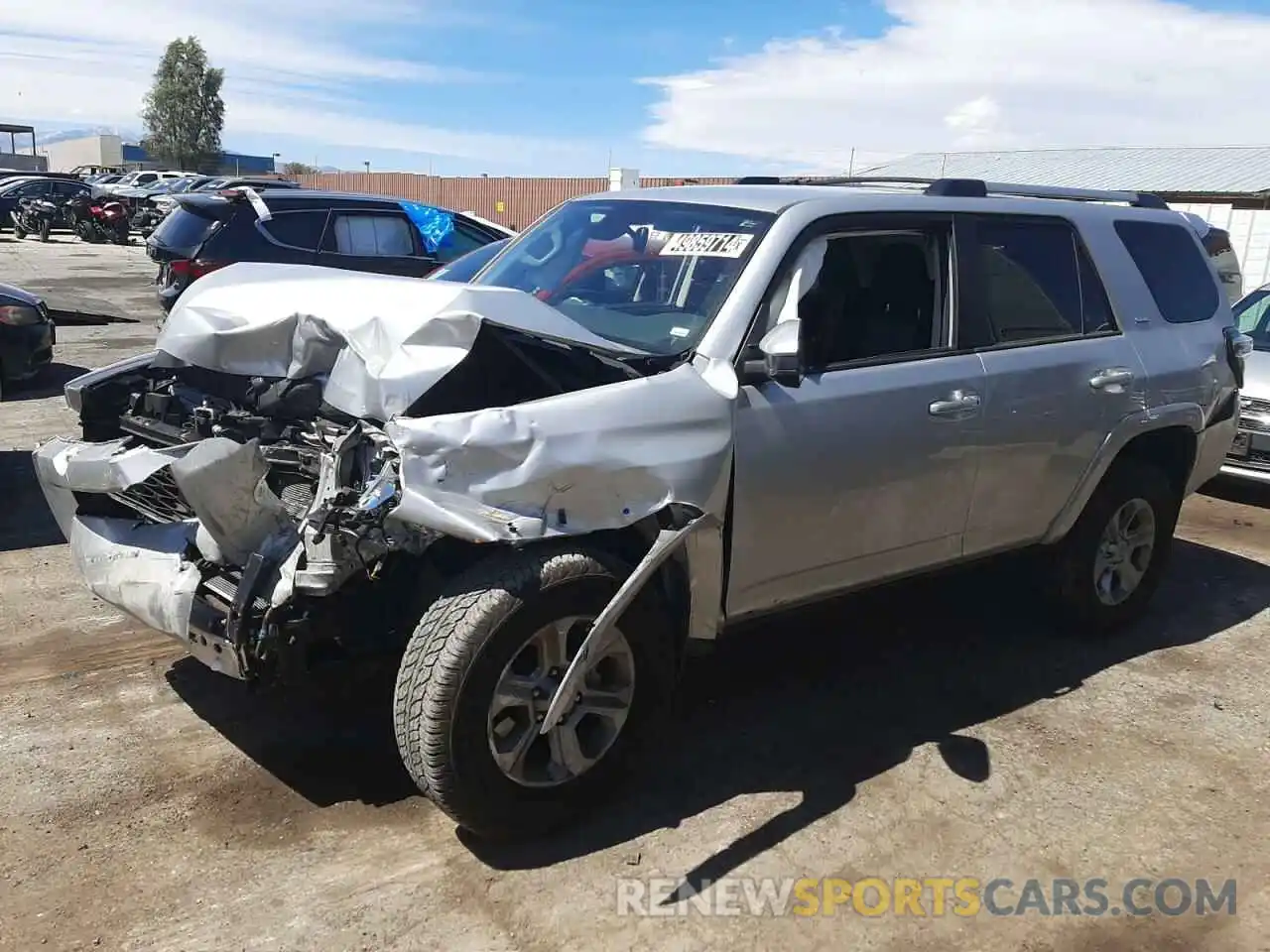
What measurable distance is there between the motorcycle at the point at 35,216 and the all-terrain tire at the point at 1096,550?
32.6 meters

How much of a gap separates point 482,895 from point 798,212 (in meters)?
2.46

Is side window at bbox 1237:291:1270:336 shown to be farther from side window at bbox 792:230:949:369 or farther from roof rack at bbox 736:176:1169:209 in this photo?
side window at bbox 792:230:949:369

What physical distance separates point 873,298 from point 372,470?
6.40ft

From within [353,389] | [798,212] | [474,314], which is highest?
[798,212]

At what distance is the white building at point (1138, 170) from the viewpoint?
24000 mm

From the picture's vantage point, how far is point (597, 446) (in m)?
3.17

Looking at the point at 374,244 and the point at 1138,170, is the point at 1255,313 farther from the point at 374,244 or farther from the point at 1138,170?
the point at 1138,170

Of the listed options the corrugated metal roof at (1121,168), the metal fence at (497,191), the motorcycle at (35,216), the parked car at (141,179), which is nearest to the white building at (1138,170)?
the corrugated metal roof at (1121,168)

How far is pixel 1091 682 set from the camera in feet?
15.6

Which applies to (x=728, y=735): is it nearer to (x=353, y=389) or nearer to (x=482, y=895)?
(x=482, y=895)

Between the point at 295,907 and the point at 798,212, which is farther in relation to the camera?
the point at 798,212

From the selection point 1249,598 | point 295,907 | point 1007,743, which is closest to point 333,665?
point 295,907

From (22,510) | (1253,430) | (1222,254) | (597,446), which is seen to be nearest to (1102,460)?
(597,446)

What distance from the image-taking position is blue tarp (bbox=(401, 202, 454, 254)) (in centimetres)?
1081
